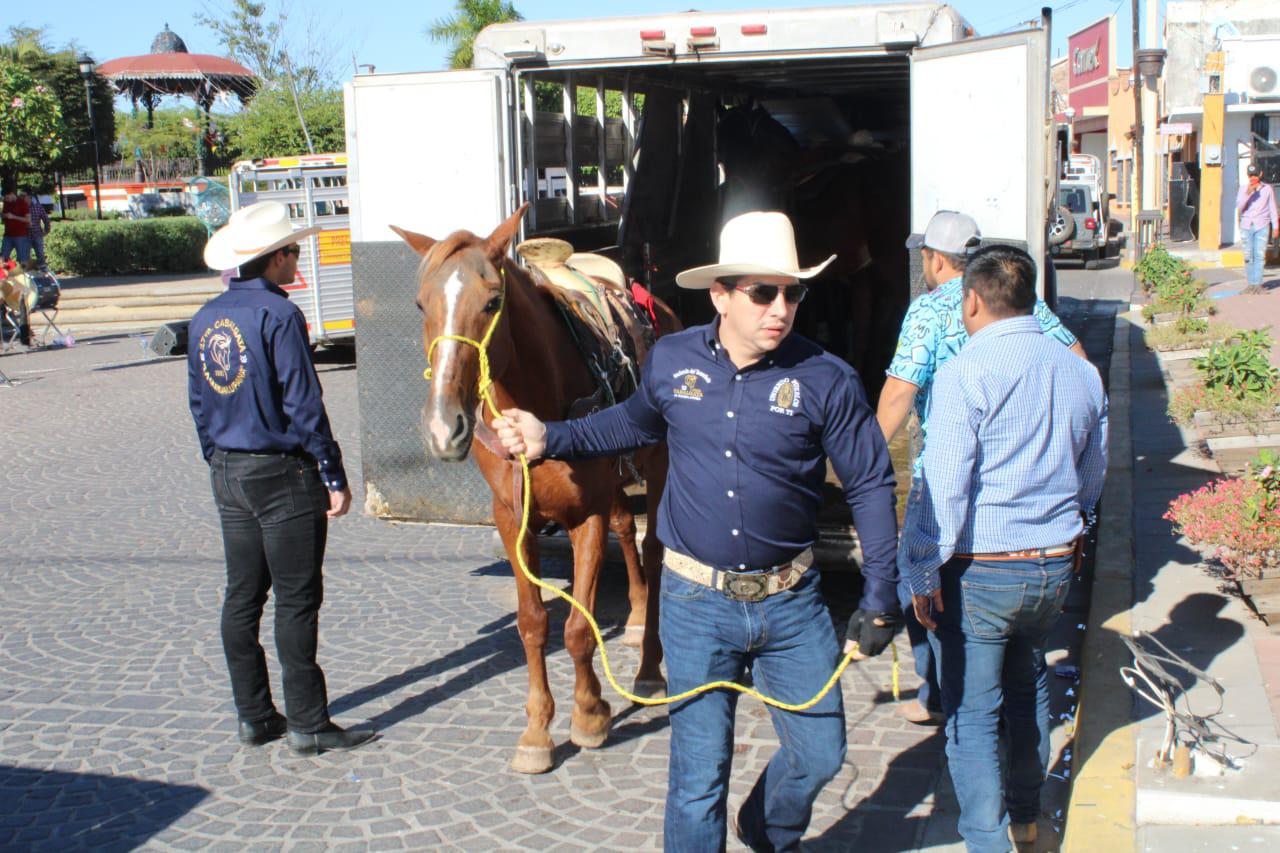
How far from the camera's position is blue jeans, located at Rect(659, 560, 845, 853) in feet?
11.3

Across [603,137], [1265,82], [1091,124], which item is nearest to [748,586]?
[603,137]

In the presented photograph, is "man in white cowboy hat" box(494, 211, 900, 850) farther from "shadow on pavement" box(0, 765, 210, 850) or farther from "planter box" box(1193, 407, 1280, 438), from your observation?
"planter box" box(1193, 407, 1280, 438)

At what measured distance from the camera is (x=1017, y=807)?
13.1 feet

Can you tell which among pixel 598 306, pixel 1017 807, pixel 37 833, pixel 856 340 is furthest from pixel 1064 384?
pixel 856 340

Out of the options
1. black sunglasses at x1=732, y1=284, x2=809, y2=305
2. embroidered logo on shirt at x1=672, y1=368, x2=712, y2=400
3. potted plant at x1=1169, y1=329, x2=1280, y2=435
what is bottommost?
potted plant at x1=1169, y1=329, x2=1280, y2=435

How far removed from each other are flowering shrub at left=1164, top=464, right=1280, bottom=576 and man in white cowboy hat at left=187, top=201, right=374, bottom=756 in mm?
4021

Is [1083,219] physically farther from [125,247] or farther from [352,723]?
[352,723]

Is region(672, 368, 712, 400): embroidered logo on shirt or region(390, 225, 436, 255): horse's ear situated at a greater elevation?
region(390, 225, 436, 255): horse's ear

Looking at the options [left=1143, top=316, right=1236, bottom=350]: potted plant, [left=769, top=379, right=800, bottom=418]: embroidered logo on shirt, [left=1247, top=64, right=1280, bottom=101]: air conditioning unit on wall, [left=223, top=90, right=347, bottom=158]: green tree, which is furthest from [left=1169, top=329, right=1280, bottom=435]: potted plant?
[left=1247, top=64, right=1280, bottom=101]: air conditioning unit on wall

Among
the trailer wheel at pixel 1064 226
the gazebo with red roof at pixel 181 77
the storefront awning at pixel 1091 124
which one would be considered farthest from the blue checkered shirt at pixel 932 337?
the storefront awning at pixel 1091 124

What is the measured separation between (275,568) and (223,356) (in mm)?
844

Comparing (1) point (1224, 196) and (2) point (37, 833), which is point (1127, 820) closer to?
(2) point (37, 833)

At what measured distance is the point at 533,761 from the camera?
4.75 meters

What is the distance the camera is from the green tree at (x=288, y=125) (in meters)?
28.8
